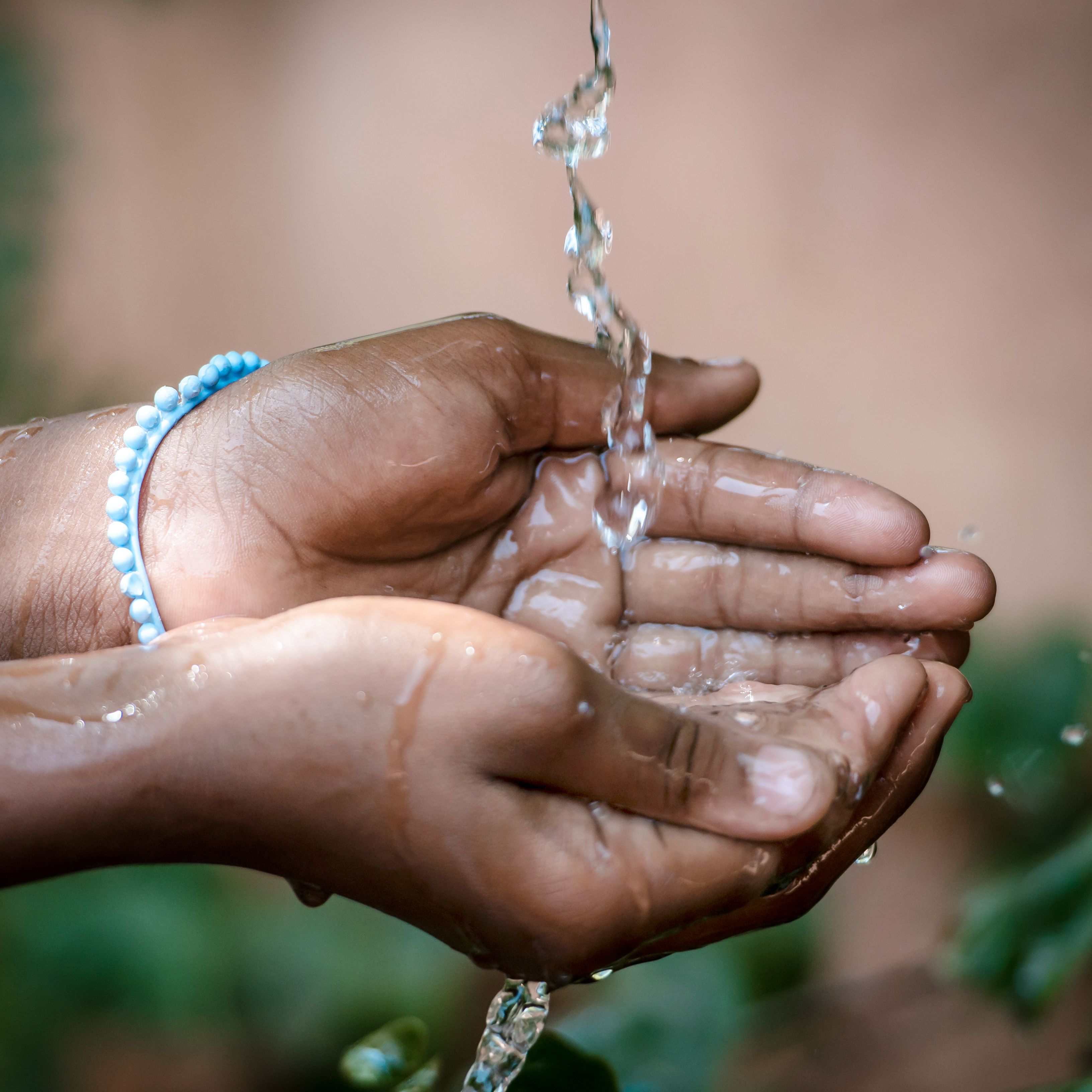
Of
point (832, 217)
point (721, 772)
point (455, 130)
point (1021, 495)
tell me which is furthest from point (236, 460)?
point (1021, 495)

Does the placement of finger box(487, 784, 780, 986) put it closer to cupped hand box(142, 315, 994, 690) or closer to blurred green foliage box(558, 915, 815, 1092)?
cupped hand box(142, 315, 994, 690)

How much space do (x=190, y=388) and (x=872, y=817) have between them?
597 millimetres

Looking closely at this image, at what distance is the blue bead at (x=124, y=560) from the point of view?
68 centimetres

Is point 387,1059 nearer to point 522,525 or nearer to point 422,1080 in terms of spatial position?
point 422,1080

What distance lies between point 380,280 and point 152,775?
45.5 inches

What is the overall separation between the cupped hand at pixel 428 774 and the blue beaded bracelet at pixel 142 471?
0.50 feet

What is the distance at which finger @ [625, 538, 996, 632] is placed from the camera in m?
0.67

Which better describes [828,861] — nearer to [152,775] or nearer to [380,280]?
[152,775]

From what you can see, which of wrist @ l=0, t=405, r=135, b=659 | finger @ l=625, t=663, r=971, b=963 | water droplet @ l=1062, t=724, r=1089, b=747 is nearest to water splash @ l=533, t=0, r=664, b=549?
finger @ l=625, t=663, r=971, b=963

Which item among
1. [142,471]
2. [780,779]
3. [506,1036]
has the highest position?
[142,471]

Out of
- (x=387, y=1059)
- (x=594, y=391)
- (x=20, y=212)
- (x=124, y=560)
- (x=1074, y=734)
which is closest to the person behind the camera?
(x=124, y=560)

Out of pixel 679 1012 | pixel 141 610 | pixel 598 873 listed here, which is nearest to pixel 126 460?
pixel 141 610

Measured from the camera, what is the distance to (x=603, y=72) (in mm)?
1271

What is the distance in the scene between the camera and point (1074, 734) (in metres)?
1.25
